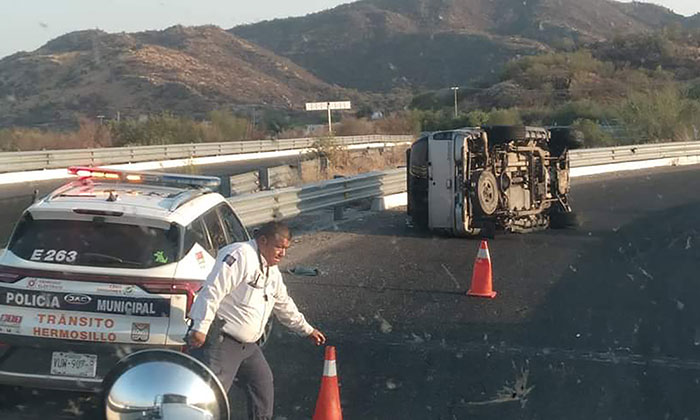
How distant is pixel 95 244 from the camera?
18.7 feet

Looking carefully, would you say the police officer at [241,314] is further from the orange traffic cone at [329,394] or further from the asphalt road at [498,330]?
the asphalt road at [498,330]

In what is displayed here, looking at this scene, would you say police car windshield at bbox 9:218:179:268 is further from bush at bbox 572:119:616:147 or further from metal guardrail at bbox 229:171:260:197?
bush at bbox 572:119:616:147

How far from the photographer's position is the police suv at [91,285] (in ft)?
17.8

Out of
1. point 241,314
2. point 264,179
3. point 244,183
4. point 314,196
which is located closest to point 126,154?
point 264,179

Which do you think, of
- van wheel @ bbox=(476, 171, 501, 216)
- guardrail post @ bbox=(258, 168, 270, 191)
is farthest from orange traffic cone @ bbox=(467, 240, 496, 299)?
guardrail post @ bbox=(258, 168, 270, 191)

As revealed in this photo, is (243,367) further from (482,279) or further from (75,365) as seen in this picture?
(482,279)

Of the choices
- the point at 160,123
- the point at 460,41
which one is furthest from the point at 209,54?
the point at 160,123

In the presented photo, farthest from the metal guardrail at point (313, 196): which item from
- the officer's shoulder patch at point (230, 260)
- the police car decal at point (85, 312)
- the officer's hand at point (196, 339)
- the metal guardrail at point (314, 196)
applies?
the officer's hand at point (196, 339)

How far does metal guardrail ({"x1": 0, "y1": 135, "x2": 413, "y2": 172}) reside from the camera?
2727cm

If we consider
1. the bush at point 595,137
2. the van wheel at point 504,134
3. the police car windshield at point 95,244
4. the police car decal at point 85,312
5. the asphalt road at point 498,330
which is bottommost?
the asphalt road at point 498,330

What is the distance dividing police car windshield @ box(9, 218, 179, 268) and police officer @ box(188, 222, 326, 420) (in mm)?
978

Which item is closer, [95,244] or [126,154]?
[95,244]

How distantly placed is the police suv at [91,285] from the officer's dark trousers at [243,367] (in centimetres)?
69

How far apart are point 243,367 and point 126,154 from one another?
1152 inches
